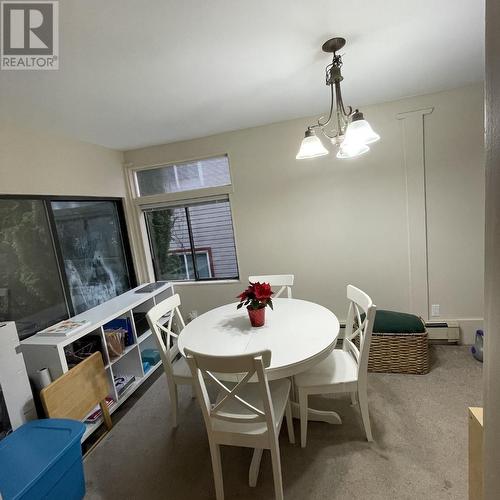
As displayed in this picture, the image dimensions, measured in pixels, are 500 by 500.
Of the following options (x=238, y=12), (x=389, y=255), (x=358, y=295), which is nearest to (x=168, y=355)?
(x=358, y=295)

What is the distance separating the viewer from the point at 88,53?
1423 mm

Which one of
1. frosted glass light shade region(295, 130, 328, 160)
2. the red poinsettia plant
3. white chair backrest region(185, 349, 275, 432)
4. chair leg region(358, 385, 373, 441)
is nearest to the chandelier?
frosted glass light shade region(295, 130, 328, 160)

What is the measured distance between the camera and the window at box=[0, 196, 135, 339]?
205 cm

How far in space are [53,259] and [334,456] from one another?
8.51ft

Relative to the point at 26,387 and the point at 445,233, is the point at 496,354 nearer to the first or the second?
the point at 26,387

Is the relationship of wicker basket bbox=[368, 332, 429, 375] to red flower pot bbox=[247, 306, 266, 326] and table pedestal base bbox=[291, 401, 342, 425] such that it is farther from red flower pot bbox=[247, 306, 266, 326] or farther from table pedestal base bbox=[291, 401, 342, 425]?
red flower pot bbox=[247, 306, 266, 326]

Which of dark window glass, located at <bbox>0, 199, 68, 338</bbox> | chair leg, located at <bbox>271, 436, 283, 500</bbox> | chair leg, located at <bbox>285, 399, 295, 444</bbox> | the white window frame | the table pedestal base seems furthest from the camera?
the white window frame

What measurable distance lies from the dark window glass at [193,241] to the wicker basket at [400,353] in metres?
1.70

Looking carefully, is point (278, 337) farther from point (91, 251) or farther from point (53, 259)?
point (91, 251)

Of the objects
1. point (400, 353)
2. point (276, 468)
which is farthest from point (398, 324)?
point (276, 468)

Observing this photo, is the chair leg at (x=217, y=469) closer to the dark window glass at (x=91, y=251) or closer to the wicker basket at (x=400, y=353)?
the wicker basket at (x=400, y=353)

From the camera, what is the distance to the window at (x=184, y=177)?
314cm

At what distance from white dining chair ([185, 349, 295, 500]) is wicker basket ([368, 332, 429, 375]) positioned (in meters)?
1.28

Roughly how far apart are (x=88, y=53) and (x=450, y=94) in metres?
2.81
